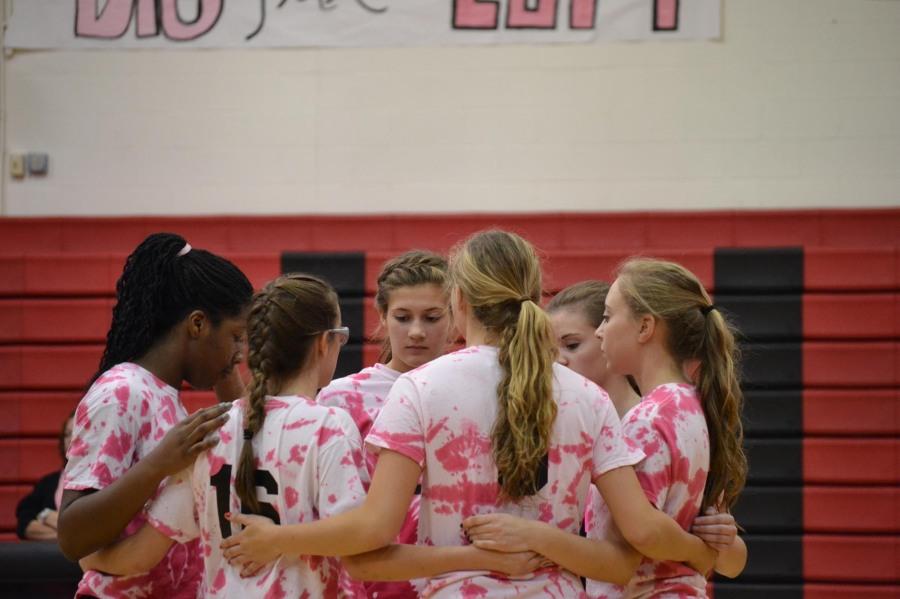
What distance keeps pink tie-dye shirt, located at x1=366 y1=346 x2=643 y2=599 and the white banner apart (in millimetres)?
4129

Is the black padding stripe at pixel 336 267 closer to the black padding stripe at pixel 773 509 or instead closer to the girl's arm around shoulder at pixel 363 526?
the black padding stripe at pixel 773 509

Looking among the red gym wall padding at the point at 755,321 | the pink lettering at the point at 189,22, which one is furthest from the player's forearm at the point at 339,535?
the pink lettering at the point at 189,22

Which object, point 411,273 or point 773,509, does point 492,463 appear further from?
point 773,509

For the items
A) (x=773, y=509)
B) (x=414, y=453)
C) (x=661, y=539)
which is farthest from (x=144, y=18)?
(x=661, y=539)

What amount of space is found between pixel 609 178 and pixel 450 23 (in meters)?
1.23

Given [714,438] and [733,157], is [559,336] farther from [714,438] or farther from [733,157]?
[733,157]

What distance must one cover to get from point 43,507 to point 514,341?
4166mm

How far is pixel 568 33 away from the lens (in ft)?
20.0

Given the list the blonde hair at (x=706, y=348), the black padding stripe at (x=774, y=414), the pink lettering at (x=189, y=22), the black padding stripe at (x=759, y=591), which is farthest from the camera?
the pink lettering at (x=189, y=22)

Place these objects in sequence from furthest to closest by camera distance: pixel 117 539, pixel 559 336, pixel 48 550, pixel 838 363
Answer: pixel 838 363 → pixel 48 550 → pixel 559 336 → pixel 117 539

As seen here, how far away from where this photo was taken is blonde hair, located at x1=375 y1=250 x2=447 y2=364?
10.2ft

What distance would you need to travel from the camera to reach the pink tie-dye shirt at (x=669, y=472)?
244cm

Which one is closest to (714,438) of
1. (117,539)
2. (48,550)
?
(117,539)

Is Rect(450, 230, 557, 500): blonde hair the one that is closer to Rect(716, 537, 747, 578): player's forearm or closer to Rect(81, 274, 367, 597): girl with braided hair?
Rect(81, 274, 367, 597): girl with braided hair
